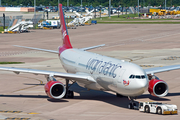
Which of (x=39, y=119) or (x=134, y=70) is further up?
(x=134, y=70)

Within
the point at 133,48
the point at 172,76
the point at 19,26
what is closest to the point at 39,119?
the point at 172,76

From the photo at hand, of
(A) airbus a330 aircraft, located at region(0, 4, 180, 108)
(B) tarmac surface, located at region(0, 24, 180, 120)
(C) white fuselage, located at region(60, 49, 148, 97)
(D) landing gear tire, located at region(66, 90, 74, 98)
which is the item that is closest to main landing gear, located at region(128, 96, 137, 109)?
(A) airbus a330 aircraft, located at region(0, 4, 180, 108)

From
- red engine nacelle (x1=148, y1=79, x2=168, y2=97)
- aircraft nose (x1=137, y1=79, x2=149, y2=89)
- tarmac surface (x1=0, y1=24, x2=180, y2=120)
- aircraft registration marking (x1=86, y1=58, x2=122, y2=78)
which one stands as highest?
aircraft registration marking (x1=86, y1=58, x2=122, y2=78)

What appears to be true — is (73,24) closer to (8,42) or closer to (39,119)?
(8,42)

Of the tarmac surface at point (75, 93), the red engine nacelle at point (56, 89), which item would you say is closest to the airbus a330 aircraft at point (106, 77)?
the red engine nacelle at point (56, 89)

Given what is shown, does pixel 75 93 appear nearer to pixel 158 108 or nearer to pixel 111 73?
pixel 111 73

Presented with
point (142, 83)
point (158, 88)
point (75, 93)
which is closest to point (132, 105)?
point (142, 83)

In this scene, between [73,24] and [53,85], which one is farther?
[73,24]

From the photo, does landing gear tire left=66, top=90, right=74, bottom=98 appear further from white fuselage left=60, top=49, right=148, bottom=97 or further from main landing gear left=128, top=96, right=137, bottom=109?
main landing gear left=128, top=96, right=137, bottom=109

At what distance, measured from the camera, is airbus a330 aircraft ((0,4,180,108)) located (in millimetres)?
32250

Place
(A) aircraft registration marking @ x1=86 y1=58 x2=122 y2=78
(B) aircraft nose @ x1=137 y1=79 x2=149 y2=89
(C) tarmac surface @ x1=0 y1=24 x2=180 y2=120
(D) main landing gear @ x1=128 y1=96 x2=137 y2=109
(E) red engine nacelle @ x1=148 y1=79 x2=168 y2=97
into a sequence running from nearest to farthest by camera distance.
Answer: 1. (B) aircraft nose @ x1=137 y1=79 x2=149 y2=89
2. (C) tarmac surface @ x1=0 y1=24 x2=180 y2=120
3. (D) main landing gear @ x1=128 y1=96 x2=137 y2=109
4. (A) aircraft registration marking @ x1=86 y1=58 x2=122 y2=78
5. (E) red engine nacelle @ x1=148 y1=79 x2=168 y2=97

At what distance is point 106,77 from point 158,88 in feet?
19.8

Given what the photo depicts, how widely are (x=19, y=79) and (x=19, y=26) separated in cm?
8654

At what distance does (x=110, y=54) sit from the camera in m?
79.2
